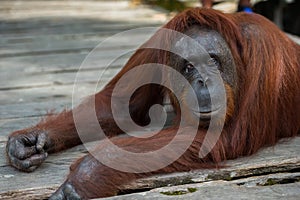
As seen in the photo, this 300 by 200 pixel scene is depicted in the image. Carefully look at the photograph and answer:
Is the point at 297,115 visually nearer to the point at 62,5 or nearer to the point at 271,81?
the point at 271,81

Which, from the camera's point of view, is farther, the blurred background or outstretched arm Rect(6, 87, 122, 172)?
the blurred background

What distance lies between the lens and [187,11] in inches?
93.0

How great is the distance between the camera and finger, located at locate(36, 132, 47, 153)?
222cm

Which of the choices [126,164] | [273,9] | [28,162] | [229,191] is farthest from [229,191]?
[273,9]

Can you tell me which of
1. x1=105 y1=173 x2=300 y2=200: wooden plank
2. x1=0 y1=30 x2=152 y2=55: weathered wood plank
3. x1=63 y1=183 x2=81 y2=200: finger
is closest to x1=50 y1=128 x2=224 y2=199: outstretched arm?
x1=63 y1=183 x2=81 y2=200: finger

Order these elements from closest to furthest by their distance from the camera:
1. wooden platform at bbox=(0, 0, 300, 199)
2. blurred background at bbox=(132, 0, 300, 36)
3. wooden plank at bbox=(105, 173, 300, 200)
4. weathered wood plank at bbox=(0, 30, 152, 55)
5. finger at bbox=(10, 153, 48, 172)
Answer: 1. wooden plank at bbox=(105, 173, 300, 200)
2. wooden platform at bbox=(0, 0, 300, 199)
3. finger at bbox=(10, 153, 48, 172)
4. weathered wood plank at bbox=(0, 30, 152, 55)
5. blurred background at bbox=(132, 0, 300, 36)

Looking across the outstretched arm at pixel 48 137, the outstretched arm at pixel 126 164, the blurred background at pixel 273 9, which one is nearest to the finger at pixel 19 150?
the outstretched arm at pixel 48 137

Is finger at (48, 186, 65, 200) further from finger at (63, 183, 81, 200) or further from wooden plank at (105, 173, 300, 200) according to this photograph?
wooden plank at (105, 173, 300, 200)

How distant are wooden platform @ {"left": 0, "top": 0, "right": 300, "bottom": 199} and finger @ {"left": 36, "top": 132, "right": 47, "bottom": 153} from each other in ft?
0.20

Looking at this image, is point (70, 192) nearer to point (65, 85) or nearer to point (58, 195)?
point (58, 195)

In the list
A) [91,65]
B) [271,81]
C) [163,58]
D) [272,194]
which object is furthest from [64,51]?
[272,194]

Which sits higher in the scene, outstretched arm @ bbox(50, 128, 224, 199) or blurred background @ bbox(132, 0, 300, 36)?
blurred background @ bbox(132, 0, 300, 36)

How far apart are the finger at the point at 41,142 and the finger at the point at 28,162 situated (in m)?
0.04

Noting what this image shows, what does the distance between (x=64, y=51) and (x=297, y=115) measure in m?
2.25
